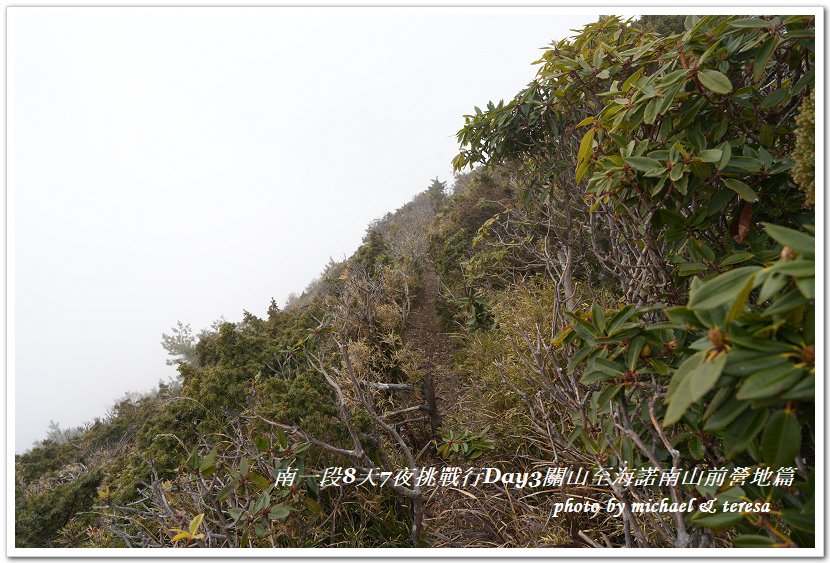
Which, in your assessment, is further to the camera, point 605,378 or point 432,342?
point 432,342

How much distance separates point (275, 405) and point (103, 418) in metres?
4.49

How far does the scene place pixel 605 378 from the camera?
1.05 metres

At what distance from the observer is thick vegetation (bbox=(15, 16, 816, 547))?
2.23 ft

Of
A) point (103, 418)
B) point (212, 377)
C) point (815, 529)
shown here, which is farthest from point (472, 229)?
point (103, 418)

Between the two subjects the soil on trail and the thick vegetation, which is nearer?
the thick vegetation

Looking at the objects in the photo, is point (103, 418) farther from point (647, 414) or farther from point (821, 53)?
point (821, 53)

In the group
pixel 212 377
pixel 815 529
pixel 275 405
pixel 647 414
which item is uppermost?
pixel 212 377

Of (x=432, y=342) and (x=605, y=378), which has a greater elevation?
(x=605, y=378)

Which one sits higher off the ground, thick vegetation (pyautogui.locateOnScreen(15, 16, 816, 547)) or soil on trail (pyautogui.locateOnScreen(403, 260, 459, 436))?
thick vegetation (pyautogui.locateOnScreen(15, 16, 816, 547))

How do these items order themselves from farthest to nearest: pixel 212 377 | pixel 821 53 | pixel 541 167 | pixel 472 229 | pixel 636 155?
pixel 472 229 → pixel 541 167 → pixel 212 377 → pixel 636 155 → pixel 821 53

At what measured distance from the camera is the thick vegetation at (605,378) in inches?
26.7

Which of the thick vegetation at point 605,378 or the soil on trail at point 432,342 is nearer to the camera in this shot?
the thick vegetation at point 605,378

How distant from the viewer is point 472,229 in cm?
571

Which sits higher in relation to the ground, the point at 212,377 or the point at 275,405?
the point at 212,377
